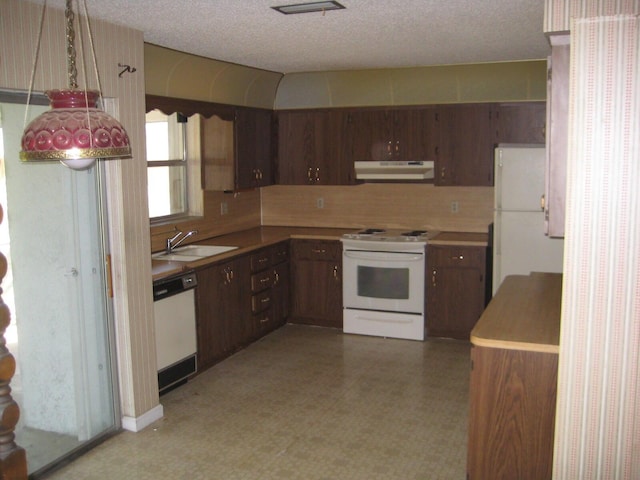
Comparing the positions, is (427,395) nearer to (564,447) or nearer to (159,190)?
(564,447)

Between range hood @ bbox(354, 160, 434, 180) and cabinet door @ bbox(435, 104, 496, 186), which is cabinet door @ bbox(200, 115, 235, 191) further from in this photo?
cabinet door @ bbox(435, 104, 496, 186)

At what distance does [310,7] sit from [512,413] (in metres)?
2.23

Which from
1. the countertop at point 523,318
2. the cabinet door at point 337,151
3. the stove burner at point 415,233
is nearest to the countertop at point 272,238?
the stove burner at point 415,233

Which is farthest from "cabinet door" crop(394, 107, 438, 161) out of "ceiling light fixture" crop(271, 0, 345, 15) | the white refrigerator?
"ceiling light fixture" crop(271, 0, 345, 15)

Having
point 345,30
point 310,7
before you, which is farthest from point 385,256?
point 310,7

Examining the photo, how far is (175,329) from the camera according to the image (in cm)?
468

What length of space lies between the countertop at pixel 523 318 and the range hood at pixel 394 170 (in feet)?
7.22

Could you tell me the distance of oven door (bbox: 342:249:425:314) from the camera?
5898 mm

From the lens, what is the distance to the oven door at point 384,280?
5.90 metres

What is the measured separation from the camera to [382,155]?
6.34 meters

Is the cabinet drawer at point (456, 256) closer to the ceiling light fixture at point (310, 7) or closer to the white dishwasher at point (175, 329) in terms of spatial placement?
the white dishwasher at point (175, 329)

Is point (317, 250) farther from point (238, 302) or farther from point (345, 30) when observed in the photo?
point (345, 30)

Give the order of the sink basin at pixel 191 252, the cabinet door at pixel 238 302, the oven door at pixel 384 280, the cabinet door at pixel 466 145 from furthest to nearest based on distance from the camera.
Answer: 1. the cabinet door at pixel 466 145
2. the oven door at pixel 384 280
3. the cabinet door at pixel 238 302
4. the sink basin at pixel 191 252

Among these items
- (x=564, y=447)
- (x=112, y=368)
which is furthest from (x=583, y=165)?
(x=112, y=368)
